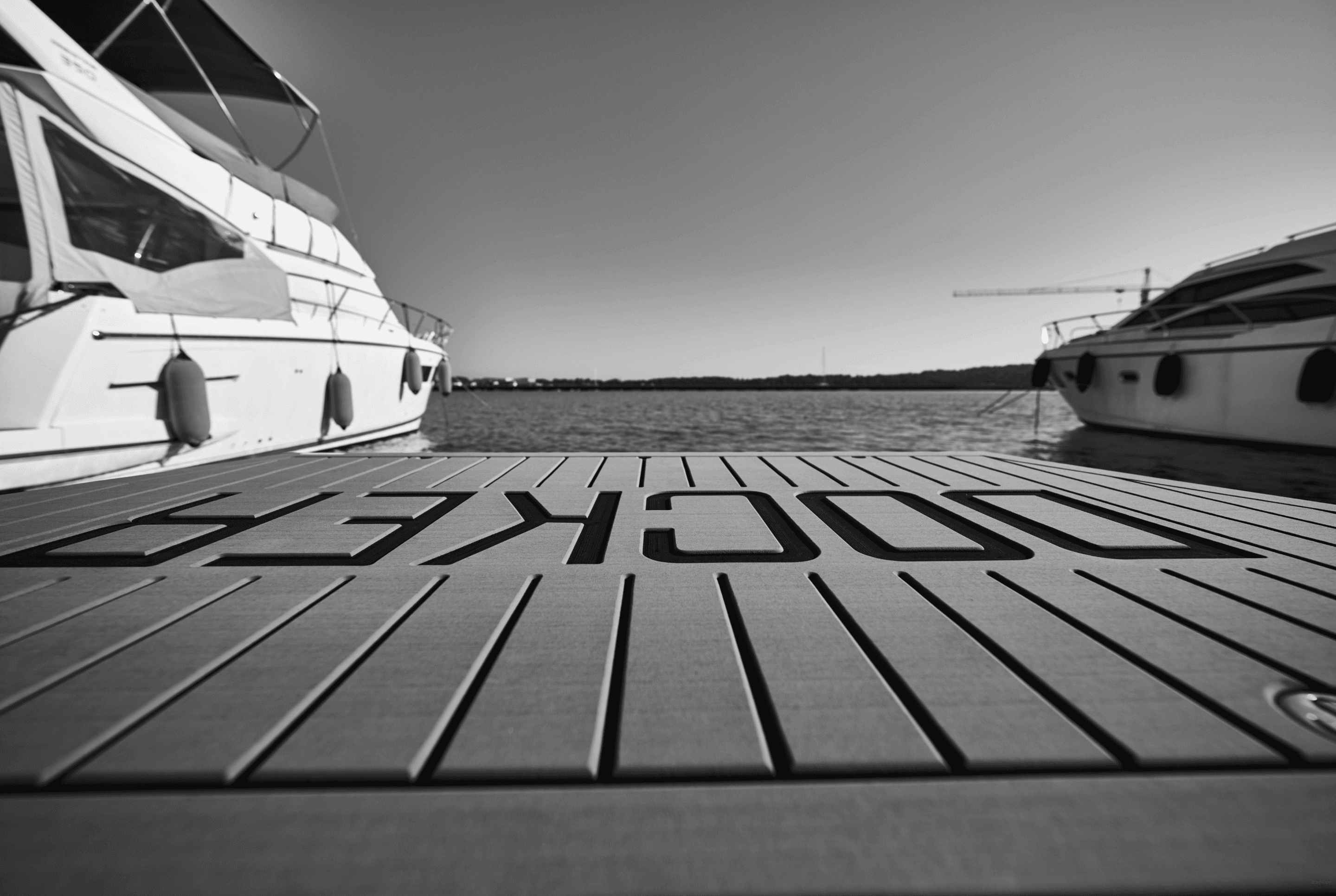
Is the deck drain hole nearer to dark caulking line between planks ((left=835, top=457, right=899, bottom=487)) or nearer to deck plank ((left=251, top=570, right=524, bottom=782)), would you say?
deck plank ((left=251, top=570, right=524, bottom=782))

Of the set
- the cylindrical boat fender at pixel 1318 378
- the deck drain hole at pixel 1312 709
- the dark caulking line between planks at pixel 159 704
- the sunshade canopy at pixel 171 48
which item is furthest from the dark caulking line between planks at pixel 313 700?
the cylindrical boat fender at pixel 1318 378

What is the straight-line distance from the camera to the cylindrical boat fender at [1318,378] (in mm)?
7289

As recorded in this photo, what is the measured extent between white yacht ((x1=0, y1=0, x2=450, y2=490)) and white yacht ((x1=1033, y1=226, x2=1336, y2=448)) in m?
13.1

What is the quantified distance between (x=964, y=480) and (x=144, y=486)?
14.7 ft

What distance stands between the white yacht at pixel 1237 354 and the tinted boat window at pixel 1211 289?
2cm

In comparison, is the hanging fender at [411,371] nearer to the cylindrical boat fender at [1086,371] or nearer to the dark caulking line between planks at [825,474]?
the dark caulking line between planks at [825,474]

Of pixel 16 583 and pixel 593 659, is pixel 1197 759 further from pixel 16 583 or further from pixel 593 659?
pixel 16 583

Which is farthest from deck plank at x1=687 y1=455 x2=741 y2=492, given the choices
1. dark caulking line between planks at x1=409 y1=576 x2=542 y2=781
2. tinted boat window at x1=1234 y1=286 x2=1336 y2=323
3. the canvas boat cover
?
tinted boat window at x1=1234 y1=286 x2=1336 y2=323

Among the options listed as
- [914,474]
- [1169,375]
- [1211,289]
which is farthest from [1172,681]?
[1211,289]

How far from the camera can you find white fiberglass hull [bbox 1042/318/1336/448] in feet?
25.3

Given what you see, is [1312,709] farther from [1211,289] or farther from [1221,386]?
[1211,289]

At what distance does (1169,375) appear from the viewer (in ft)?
31.7

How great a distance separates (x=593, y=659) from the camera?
1.10 metres

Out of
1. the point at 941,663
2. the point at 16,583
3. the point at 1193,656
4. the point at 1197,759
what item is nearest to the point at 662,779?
the point at 941,663
